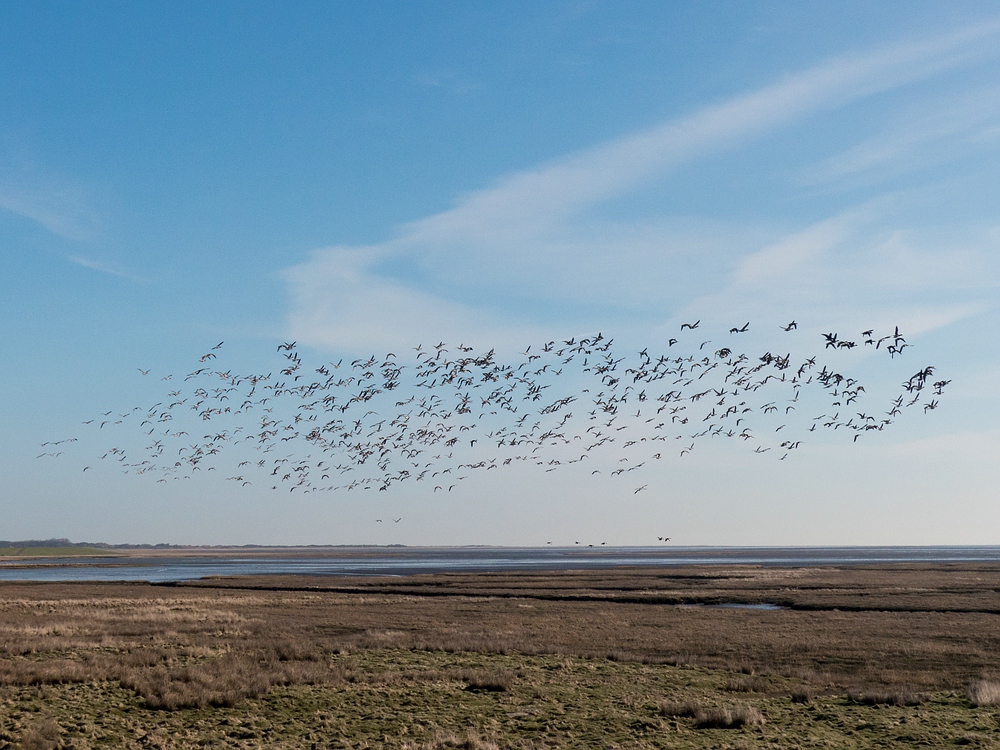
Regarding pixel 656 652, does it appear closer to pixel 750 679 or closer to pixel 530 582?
pixel 750 679

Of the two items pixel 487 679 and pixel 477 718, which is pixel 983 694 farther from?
pixel 477 718

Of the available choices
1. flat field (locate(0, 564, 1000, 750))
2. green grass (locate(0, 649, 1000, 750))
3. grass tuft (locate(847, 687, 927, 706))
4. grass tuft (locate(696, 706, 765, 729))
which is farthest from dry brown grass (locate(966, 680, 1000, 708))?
grass tuft (locate(696, 706, 765, 729))

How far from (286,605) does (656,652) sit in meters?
29.3

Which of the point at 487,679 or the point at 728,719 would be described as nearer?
the point at 728,719

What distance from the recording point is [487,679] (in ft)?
76.7

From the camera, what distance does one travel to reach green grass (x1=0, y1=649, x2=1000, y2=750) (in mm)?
16922

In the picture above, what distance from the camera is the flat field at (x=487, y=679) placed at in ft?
58.1

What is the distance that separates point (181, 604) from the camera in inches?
1959

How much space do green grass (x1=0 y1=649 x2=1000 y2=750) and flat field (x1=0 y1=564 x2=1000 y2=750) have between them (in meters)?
0.08

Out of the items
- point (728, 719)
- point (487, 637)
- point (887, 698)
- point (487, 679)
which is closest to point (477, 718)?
point (487, 679)

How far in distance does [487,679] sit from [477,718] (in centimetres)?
412

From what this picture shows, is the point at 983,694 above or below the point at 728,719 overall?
below

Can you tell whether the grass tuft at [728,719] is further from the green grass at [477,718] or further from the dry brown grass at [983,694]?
the dry brown grass at [983,694]

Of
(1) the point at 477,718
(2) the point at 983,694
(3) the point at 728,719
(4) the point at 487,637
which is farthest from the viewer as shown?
(4) the point at 487,637
